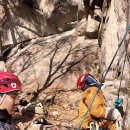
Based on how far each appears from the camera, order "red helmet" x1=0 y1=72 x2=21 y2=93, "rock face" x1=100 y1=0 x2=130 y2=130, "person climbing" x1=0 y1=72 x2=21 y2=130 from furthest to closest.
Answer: "rock face" x1=100 y1=0 x2=130 y2=130 → "red helmet" x1=0 y1=72 x2=21 y2=93 → "person climbing" x1=0 y1=72 x2=21 y2=130

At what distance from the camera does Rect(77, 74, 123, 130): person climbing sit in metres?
→ 4.99

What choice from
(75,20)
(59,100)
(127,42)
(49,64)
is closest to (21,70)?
(49,64)

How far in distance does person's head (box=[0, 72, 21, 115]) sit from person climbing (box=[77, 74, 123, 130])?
2.40 meters

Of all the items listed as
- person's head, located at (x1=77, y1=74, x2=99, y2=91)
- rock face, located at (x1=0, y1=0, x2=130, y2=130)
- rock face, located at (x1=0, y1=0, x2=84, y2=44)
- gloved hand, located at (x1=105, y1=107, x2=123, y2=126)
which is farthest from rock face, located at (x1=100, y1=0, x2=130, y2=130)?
rock face, located at (x1=0, y1=0, x2=84, y2=44)

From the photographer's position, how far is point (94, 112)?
4.96m

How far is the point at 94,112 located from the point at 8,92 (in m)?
2.54

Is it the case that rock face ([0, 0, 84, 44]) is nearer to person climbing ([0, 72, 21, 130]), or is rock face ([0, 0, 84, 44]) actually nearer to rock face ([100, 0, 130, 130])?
rock face ([100, 0, 130, 130])

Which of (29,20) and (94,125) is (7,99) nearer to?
(94,125)

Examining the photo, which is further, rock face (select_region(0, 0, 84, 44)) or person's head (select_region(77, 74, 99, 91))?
rock face (select_region(0, 0, 84, 44))

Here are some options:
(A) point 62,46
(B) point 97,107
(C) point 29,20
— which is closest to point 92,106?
(B) point 97,107

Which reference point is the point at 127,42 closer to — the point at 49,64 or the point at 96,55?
the point at 96,55

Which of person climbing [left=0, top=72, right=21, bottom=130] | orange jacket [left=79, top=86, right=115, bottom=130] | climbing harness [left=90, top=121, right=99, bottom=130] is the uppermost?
person climbing [left=0, top=72, right=21, bottom=130]

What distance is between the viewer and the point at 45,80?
11.0m

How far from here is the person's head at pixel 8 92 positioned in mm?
2588
